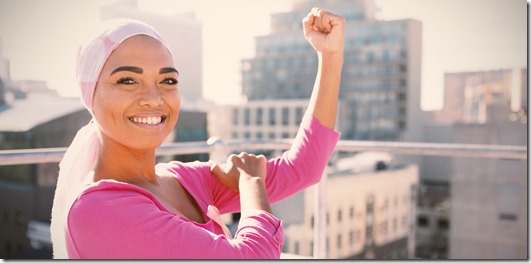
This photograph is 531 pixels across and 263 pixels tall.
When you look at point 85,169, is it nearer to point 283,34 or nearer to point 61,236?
point 61,236

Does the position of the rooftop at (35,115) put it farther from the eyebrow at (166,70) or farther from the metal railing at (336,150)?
the eyebrow at (166,70)

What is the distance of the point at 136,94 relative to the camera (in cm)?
80

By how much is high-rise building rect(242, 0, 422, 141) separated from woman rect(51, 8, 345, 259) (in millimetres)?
43590

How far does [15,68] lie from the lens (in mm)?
4332

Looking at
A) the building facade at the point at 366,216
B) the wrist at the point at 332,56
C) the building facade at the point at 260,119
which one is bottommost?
the building facade at the point at 366,216

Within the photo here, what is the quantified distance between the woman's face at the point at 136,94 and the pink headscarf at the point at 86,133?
11 mm

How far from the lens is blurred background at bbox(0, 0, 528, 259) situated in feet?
55.5

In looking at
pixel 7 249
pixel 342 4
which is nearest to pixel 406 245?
pixel 342 4

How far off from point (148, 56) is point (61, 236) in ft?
1.02

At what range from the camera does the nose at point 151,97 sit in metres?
0.80

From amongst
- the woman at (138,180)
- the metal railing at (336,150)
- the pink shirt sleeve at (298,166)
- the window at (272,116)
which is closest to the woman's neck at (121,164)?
the woman at (138,180)

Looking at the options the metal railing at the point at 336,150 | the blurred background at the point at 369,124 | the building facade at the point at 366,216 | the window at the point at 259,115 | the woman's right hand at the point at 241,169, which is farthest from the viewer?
the window at the point at 259,115

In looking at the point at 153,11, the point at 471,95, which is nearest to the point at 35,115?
the point at 153,11

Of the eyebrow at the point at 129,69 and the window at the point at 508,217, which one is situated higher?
the eyebrow at the point at 129,69
